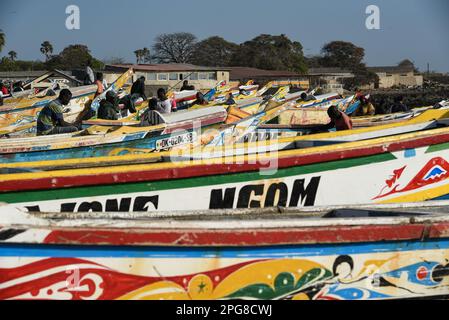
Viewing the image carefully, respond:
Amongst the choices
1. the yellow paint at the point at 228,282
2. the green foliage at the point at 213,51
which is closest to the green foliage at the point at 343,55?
the green foliage at the point at 213,51

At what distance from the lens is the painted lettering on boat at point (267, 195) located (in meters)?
6.09

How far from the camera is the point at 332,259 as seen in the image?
4043 mm

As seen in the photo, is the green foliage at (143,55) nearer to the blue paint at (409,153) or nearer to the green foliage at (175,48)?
the green foliage at (175,48)

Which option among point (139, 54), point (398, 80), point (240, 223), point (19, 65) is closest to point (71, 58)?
point (19, 65)

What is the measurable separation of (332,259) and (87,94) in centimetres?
1171

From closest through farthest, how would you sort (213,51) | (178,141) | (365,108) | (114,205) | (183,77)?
(114,205)
(178,141)
(365,108)
(183,77)
(213,51)

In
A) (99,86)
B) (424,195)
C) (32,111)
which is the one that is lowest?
(424,195)

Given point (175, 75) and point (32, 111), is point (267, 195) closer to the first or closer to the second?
point (32, 111)

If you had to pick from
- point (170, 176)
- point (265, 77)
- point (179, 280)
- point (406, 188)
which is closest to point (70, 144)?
point (170, 176)

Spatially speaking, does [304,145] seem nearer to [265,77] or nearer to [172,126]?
[172,126]

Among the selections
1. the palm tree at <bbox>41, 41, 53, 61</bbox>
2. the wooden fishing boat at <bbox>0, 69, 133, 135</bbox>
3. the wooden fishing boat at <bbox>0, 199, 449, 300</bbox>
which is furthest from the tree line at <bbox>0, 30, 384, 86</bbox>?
the wooden fishing boat at <bbox>0, 199, 449, 300</bbox>

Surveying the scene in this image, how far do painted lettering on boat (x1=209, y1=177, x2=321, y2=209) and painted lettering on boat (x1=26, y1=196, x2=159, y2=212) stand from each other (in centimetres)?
61

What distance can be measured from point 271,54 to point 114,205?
63.9 metres

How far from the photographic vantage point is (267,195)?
246 inches
